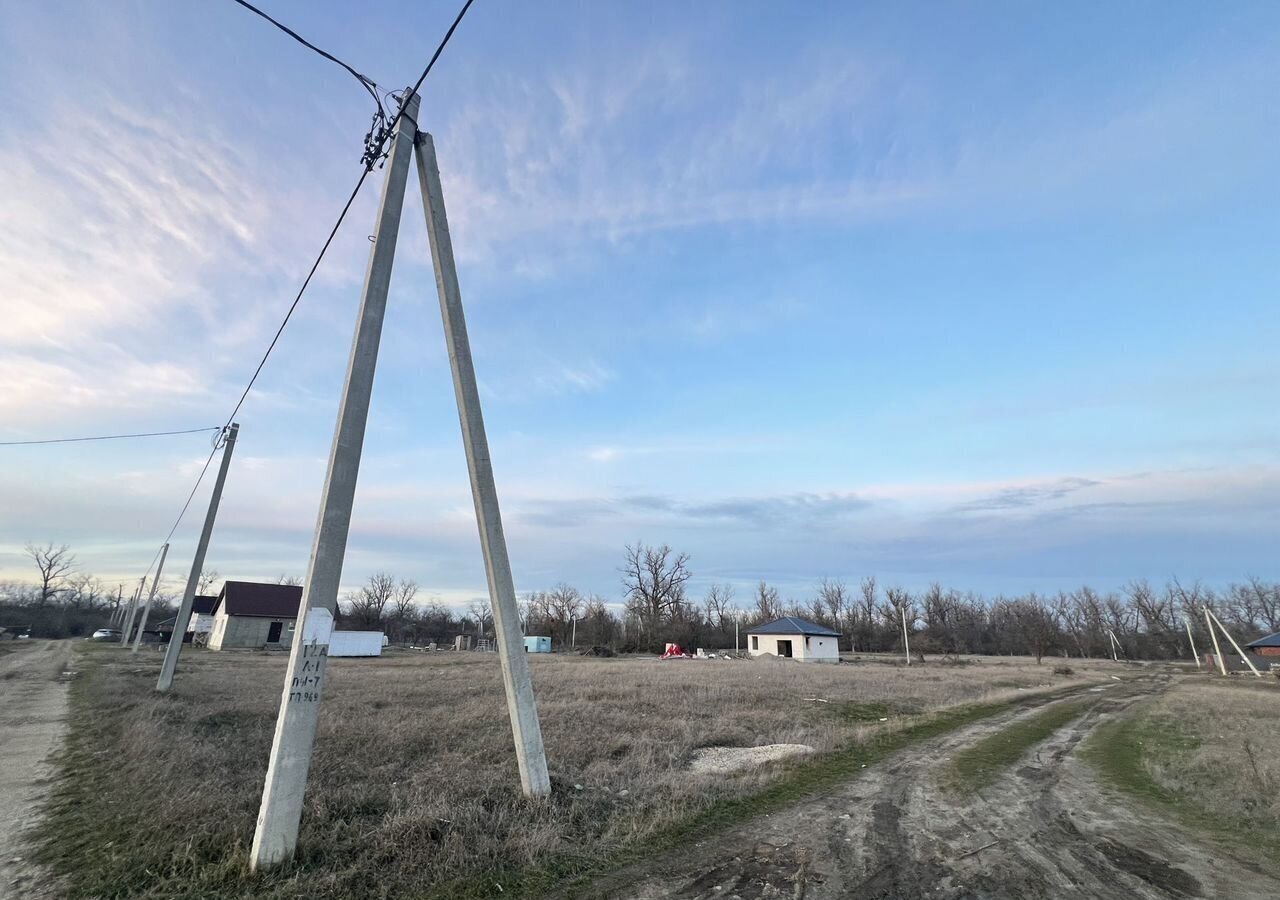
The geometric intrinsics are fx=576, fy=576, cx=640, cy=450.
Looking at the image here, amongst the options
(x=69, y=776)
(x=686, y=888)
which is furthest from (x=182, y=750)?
(x=686, y=888)

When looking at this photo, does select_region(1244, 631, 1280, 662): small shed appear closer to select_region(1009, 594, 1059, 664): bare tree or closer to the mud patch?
select_region(1009, 594, 1059, 664): bare tree

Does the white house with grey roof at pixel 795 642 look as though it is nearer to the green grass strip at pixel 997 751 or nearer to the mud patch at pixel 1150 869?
the green grass strip at pixel 997 751

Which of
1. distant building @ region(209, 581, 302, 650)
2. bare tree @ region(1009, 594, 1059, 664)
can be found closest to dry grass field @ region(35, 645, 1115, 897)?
distant building @ region(209, 581, 302, 650)

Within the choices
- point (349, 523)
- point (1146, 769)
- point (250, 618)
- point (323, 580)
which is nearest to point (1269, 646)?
point (1146, 769)

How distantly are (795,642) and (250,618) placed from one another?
4825 cm

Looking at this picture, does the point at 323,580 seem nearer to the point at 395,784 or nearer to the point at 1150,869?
the point at 395,784

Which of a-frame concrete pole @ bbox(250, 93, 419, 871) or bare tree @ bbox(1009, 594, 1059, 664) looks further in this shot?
bare tree @ bbox(1009, 594, 1059, 664)

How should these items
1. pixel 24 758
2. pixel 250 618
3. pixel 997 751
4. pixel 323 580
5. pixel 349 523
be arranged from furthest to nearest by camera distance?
pixel 250 618 → pixel 997 751 → pixel 24 758 → pixel 349 523 → pixel 323 580

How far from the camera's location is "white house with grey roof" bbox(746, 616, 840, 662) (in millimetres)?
51719

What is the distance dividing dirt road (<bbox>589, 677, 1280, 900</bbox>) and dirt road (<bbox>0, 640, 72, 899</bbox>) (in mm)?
5058

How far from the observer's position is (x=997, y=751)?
37.9 ft

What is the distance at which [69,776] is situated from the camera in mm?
8430

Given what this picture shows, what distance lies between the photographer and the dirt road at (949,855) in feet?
16.3

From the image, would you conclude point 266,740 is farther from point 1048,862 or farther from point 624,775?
point 1048,862
